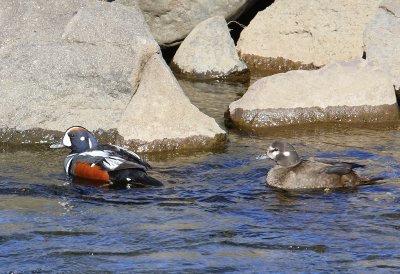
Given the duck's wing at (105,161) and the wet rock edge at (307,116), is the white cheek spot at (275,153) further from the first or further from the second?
the wet rock edge at (307,116)

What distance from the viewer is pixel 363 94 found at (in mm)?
12602

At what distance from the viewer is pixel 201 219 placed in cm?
883

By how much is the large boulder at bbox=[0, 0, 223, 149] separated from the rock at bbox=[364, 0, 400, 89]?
322 cm

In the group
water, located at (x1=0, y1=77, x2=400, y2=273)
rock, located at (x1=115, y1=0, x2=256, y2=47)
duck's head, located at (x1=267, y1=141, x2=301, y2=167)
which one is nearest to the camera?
water, located at (x1=0, y1=77, x2=400, y2=273)

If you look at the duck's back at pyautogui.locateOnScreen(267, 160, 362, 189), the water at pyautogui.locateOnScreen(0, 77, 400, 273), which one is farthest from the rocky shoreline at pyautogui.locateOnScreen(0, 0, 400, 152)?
the duck's back at pyautogui.locateOnScreen(267, 160, 362, 189)

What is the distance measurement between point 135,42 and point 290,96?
209cm

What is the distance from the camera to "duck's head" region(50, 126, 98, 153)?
35.2 ft

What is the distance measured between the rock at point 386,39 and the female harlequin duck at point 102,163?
15.1 ft

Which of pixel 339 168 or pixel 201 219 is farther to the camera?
pixel 339 168

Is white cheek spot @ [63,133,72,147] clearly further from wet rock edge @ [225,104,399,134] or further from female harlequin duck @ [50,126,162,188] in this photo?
wet rock edge @ [225,104,399,134]

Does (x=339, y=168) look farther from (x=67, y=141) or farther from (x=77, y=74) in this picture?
(x=77, y=74)

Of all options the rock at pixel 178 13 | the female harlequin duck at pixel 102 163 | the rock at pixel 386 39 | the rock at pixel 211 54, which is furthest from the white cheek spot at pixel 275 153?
the rock at pixel 178 13

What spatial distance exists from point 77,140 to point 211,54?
450 cm

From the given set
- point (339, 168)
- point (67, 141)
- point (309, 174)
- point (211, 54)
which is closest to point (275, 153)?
point (309, 174)
